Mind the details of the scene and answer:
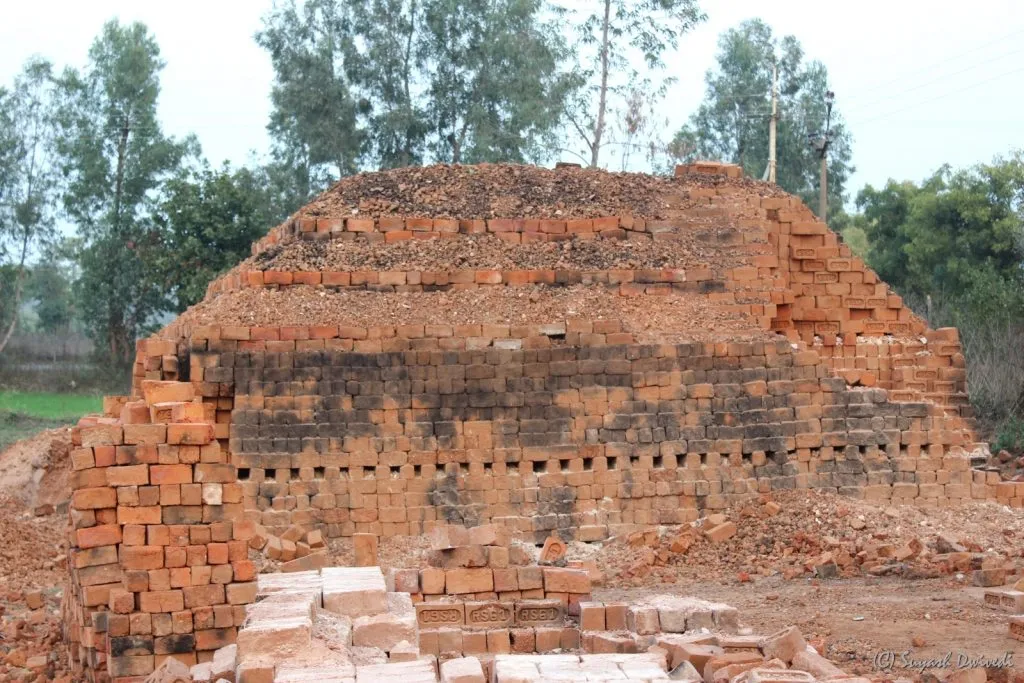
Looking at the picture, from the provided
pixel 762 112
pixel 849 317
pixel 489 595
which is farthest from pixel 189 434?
pixel 762 112

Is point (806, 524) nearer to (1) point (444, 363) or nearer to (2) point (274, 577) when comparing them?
(1) point (444, 363)

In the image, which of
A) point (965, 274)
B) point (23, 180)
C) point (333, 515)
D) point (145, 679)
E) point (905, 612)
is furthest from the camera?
point (23, 180)

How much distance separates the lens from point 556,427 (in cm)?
1496

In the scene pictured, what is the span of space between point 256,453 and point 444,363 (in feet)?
7.34

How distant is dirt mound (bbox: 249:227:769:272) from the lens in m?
15.9

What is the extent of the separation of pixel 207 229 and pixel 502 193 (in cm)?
1420

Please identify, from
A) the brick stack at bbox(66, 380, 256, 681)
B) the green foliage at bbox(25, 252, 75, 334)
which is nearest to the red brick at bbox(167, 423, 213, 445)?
the brick stack at bbox(66, 380, 256, 681)

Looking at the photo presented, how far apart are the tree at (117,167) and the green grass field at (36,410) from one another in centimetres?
196

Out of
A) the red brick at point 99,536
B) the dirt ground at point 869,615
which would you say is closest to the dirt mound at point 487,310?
the dirt ground at point 869,615

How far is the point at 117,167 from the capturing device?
120 feet

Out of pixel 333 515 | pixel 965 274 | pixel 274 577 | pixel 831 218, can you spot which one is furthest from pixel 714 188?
pixel 831 218

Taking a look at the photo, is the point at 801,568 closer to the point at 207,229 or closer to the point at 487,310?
the point at 487,310

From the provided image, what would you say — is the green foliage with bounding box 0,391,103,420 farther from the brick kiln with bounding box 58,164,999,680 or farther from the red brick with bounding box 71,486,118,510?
the red brick with bounding box 71,486,118,510

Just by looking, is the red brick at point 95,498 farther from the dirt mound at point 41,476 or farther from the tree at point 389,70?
the tree at point 389,70
